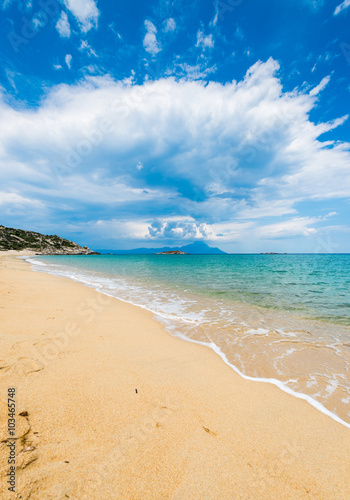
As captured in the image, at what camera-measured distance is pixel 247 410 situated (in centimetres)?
375

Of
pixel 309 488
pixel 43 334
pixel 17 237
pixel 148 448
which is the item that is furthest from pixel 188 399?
pixel 17 237

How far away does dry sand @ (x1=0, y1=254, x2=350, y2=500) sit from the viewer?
7.59ft

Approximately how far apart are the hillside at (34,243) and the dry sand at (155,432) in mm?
134163

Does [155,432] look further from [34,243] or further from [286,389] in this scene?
[34,243]

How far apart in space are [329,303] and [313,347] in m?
8.65

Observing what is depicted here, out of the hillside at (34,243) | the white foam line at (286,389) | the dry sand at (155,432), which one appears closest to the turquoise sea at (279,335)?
the white foam line at (286,389)

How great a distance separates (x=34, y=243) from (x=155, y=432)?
6739 inches

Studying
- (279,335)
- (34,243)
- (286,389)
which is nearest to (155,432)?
(286,389)

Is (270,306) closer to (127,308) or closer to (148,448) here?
(127,308)

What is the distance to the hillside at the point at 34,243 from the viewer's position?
126m

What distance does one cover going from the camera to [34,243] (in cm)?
14488

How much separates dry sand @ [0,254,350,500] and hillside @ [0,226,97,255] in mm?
134163

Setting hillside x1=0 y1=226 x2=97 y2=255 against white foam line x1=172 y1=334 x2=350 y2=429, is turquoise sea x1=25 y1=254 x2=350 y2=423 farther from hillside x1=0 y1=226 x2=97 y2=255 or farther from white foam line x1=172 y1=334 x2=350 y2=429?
hillside x1=0 y1=226 x2=97 y2=255

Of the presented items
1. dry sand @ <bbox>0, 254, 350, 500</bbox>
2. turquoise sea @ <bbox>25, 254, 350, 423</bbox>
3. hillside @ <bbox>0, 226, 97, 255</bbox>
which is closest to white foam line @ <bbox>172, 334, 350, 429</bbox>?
turquoise sea @ <bbox>25, 254, 350, 423</bbox>
